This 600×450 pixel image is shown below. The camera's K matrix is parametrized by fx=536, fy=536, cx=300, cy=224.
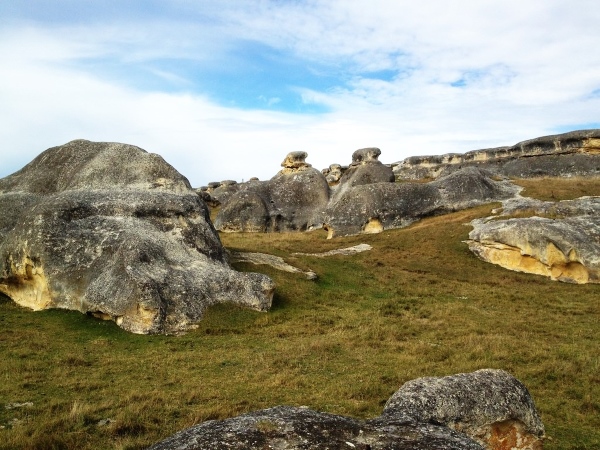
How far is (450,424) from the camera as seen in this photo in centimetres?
915

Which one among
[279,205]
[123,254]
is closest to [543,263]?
[123,254]

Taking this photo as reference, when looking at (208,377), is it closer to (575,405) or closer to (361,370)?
(361,370)

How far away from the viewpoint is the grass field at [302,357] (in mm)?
12729

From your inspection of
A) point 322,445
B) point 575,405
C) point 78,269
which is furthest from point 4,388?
point 575,405

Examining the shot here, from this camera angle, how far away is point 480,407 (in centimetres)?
960

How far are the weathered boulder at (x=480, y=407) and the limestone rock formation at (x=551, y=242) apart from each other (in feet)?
83.0

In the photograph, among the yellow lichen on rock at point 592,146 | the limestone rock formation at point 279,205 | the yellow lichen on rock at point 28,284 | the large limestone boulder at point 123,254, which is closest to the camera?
the large limestone boulder at point 123,254

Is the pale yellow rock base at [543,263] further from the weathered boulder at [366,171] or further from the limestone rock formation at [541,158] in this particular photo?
the limestone rock formation at [541,158]

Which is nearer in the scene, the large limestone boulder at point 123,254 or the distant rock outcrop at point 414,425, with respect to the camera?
the distant rock outcrop at point 414,425

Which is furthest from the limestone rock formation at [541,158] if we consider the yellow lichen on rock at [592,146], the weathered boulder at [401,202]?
the weathered boulder at [401,202]

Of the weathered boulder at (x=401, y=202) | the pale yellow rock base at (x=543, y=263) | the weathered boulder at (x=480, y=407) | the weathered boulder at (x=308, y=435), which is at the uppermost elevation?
the weathered boulder at (x=401, y=202)

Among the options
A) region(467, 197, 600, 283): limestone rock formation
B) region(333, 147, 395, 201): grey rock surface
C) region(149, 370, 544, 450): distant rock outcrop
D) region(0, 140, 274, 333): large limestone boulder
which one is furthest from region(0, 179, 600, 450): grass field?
region(333, 147, 395, 201): grey rock surface

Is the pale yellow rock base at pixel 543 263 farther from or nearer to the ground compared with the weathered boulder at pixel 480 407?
nearer to the ground

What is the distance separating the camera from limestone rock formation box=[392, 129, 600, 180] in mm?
61562
